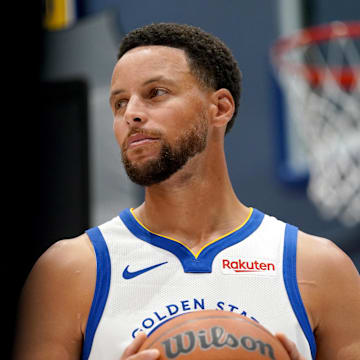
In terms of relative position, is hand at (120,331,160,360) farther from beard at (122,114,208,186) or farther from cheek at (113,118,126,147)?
cheek at (113,118,126,147)

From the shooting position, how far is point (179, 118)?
6.56 ft

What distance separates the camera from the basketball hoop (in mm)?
5070

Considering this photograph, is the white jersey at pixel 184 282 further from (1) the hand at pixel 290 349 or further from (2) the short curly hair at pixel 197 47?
(2) the short curly hair at pixel 197 47

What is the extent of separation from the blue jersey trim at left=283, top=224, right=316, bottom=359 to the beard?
1.53ft

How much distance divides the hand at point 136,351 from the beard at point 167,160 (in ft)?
1.77

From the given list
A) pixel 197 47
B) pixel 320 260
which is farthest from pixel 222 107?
pixel 320 260

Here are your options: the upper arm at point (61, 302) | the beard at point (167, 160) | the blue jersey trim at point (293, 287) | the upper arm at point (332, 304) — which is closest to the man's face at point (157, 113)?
the beard at point (167, 160)

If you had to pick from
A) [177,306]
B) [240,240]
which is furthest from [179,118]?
[177,306]

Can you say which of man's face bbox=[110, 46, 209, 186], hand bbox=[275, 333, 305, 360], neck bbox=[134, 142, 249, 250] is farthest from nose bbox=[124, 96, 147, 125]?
hand bbox=[275, 333, 305, 360]

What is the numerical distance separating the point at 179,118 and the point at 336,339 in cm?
90

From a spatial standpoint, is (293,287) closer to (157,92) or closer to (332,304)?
(332,304)

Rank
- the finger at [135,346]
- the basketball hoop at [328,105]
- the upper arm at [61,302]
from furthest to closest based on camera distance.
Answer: the basketball hoop at [328,105] < the upper arm at [61,302] < the finger at [135,346]

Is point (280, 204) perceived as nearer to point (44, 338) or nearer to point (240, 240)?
point (240, 240)

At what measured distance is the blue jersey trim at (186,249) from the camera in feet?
6.54
